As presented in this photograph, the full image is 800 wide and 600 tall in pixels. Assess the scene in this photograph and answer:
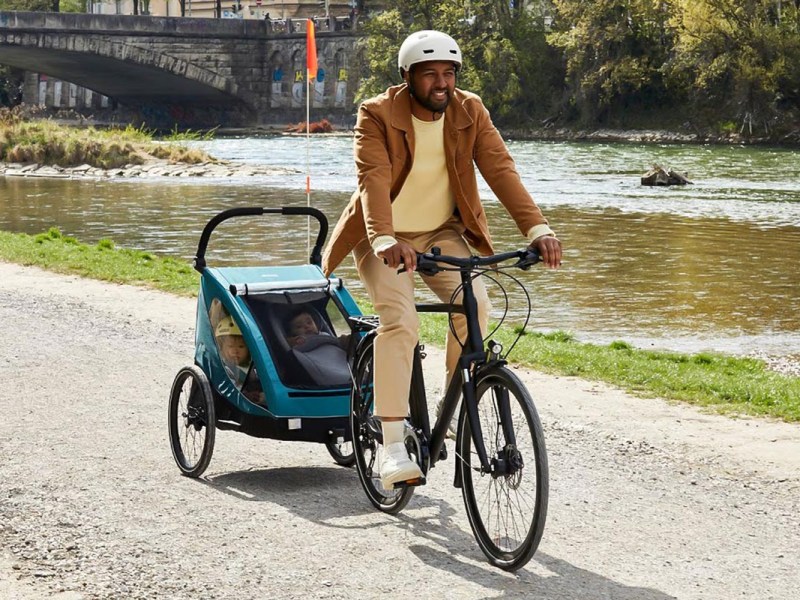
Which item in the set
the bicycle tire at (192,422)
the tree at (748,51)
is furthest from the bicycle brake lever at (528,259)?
the tree at (748,51)

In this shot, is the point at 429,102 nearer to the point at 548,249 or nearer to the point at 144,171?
the point at 548,249

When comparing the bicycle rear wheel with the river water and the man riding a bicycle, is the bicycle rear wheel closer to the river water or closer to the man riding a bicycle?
the man riding a bicycle

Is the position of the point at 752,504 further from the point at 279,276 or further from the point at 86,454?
the point at 86,454

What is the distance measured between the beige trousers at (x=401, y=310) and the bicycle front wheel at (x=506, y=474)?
28 cm

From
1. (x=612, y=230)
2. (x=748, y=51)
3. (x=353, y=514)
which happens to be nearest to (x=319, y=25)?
(x=748, y=51)

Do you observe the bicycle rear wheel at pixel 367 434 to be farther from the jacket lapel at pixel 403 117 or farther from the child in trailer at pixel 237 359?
the jacket lapel at pixel 403 117

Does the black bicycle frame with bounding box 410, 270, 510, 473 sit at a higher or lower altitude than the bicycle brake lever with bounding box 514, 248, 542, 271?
lower

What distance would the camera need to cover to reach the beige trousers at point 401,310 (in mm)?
4992

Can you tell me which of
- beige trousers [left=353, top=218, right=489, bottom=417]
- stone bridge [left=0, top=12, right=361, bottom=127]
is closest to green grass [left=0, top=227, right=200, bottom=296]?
beige trousers [left=353, top=218, right=489, bottom=417]

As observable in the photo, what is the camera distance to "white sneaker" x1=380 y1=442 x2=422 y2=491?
5.07 m

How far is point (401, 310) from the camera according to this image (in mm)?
4988

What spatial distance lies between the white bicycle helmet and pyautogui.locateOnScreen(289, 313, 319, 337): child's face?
1451 millimetres

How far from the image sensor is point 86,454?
6449 mm

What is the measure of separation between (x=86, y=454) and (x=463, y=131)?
2426 millimetres
